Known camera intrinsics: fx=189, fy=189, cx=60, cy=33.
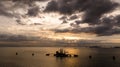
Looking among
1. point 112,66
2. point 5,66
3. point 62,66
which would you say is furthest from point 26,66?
point 112,66

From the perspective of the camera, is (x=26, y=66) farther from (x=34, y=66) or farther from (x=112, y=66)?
(x=112, y=66)

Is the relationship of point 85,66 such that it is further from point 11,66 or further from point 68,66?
point 11,66

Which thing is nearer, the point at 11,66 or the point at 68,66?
the point at 11,66

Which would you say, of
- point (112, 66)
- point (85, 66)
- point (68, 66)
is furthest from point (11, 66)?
point (112, 66)

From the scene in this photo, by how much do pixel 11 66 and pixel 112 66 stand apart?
75.3 meters

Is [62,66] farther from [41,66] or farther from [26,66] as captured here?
[26,66]

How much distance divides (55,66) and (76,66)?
15892 millimetres

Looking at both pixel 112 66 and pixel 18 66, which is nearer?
pixel 18 66

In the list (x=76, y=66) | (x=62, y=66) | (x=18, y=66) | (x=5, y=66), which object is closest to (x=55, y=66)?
(x=62, y=66)

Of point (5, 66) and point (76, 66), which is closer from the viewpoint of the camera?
point (5, 66)

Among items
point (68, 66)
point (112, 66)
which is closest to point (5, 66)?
point (68, 66)

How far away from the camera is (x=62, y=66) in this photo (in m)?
144

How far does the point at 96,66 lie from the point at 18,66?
56.4 meters

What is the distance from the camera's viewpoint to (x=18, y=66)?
133 m
